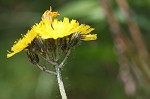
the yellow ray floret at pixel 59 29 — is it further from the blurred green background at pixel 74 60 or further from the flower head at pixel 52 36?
the blurred green background at pixel 74 60

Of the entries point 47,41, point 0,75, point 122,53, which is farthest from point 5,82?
point 47,41

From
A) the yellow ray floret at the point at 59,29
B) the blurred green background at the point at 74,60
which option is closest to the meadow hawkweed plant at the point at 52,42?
the yellow ray floret at the point at 59,29

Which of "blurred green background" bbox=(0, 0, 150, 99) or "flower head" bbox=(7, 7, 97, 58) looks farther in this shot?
"blurred green background" bbox=(0, 0, 150, 99)

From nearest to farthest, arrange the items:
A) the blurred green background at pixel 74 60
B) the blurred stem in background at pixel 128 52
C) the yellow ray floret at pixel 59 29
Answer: the yellow ray floret at pixel 59 29 → the blurred stem in background at pixel 128 52 → the blurred green background at pixel 74 60

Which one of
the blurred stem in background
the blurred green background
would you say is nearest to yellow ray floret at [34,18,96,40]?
the blurred stem in background

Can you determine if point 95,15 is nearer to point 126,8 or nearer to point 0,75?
point 126,8

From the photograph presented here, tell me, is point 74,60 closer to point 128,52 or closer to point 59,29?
point 128,52

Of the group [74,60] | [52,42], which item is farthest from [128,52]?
[52,42]

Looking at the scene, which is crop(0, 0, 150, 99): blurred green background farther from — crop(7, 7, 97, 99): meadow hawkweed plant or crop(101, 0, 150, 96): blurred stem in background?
crop(7, 7, 97, 99): meadow hawkweed plant
